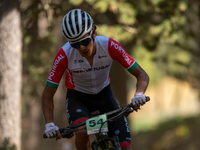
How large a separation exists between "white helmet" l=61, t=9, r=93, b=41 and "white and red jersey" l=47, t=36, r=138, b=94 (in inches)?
15.8

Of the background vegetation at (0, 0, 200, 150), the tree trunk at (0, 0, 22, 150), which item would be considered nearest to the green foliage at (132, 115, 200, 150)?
the background vegetation at (0, 0, 200, 150)

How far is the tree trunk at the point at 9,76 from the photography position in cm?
662

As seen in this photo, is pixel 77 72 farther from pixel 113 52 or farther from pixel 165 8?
pixel 165 8

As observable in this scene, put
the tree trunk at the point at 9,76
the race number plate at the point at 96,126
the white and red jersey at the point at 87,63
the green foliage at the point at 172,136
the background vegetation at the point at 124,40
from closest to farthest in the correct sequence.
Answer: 1. the race number plate at the point at 96,126
2. the white and red jersey at the point at 87,63
3. the tree trunk at the point at 9,76
4. the background vegetation at the point at 124,40
5. the green foliage at the point at 172,136

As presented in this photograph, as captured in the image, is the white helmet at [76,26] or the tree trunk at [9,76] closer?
the white helmet at [76,26]

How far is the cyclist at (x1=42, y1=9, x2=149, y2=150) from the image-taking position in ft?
12.3

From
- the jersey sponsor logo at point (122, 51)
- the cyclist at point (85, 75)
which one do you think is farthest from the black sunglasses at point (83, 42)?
the jersey sponsor logo at point (122, 51)

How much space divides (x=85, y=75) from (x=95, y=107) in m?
0.52

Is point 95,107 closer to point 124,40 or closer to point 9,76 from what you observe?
point 9,76

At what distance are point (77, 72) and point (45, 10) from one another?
543 cm

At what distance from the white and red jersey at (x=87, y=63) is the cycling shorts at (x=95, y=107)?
0.14 m

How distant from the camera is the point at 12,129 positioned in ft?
22.0

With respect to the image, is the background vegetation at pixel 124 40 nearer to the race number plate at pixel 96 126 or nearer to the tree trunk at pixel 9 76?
the tree trunk at pixel 9 76

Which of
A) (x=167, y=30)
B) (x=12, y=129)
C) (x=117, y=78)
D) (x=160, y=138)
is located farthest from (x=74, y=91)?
(x=160, y=138)
